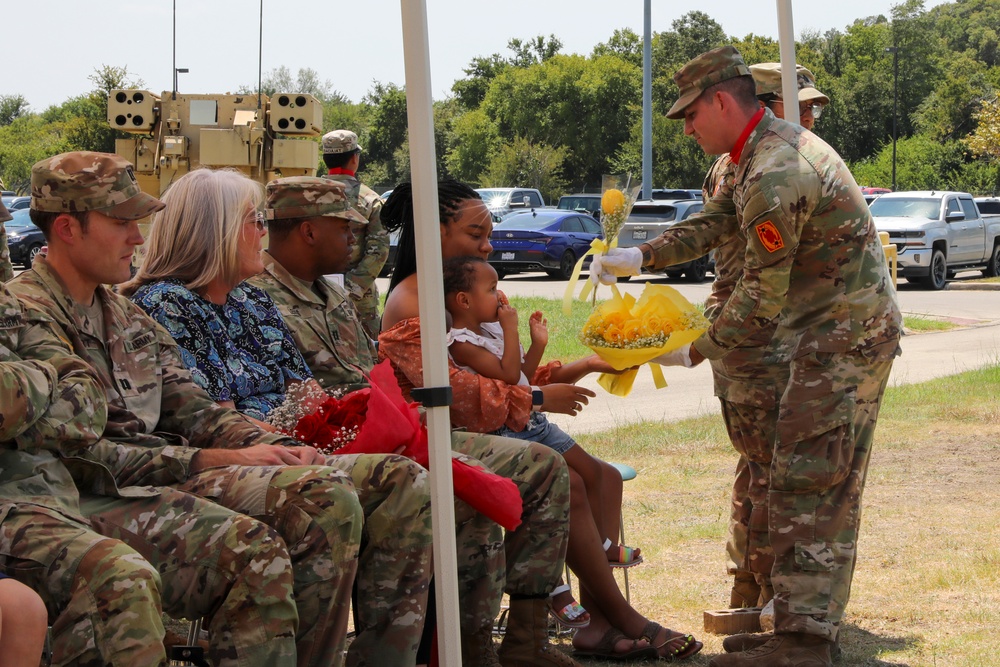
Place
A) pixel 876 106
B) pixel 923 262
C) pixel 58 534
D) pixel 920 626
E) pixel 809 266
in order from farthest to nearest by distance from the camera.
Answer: pixel 876 106 → pixel 923 262 → pixel 920 626 → pixel 809 266 → pixel 58 534

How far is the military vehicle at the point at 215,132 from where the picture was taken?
13.0m

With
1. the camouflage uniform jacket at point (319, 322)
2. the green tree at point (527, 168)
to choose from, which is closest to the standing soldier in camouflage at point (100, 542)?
the camouflage uniform jacket at point (319, 322)

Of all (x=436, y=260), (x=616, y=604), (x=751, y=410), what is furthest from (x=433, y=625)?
(x=751, y=410)

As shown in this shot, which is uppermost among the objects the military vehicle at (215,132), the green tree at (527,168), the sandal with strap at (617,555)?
the green tree at (527,168)

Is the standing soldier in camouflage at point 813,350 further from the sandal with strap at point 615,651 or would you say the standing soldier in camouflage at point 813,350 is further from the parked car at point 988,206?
the parked car at point 988,206

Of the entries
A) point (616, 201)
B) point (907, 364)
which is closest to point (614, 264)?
point (616, 201)

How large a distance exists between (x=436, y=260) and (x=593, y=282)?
160cm

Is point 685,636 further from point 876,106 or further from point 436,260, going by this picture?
point 876,106

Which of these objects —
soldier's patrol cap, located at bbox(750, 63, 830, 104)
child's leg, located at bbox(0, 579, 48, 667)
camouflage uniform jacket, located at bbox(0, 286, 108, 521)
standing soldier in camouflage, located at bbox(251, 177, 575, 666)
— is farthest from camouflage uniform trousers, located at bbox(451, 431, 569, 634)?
soldier's patrol cap, located at bbox(750, 63, 830, 104)

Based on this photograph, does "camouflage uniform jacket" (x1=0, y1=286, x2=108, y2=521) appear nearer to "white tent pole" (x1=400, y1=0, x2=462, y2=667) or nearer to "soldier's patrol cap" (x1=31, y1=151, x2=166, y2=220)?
"soldier's patrol cap" (x1=31, y1=151, x2=166, y2=220)

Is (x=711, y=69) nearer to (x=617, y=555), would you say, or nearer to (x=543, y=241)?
(x=617, y=555)

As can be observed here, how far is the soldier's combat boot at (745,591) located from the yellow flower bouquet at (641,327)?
1.07 meters

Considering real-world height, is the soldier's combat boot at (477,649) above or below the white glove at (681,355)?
below

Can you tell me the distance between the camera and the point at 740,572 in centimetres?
493
